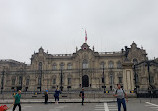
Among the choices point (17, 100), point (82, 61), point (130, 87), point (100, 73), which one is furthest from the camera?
point (82, 61)

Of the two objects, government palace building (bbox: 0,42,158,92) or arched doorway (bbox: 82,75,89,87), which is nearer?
government palace building (bbox: 0,42,158,92)

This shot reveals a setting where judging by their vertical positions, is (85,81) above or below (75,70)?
below

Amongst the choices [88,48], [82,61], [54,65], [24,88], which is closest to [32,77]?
[24,88]

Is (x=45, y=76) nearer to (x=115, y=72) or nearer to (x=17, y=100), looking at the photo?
(x=115, y=72)

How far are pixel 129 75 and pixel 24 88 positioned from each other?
3691 centimetres

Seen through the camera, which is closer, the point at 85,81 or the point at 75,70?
the point at 75,70

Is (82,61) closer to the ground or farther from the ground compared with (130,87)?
farther from the ground

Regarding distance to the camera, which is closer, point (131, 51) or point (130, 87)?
point (130, 87)

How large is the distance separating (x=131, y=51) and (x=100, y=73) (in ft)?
40.4

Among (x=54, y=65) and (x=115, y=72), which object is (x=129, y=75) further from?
(x=54, y=65)

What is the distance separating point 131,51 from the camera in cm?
4697

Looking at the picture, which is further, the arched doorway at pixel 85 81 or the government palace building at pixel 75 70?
the arched doorway at pixel 85 81

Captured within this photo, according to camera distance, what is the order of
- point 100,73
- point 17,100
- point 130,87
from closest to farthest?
1. point 17,100
2. point 130,87
3. point 100,73

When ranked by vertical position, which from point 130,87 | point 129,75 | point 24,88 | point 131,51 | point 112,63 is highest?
point 131,51
